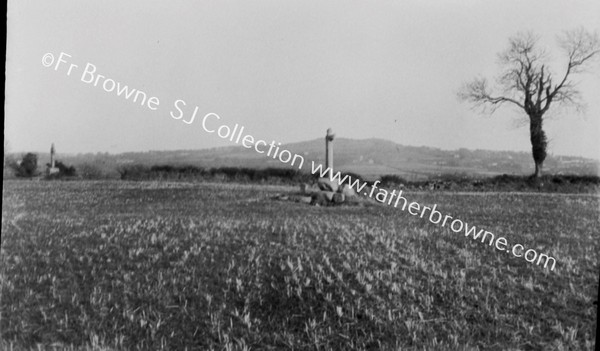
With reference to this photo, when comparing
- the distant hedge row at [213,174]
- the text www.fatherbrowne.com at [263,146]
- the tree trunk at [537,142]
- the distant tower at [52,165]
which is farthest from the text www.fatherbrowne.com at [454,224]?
the distant tower at [52,165]

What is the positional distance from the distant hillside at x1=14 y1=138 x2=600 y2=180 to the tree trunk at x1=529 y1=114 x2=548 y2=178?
31 mm

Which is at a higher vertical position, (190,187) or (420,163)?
(420,163)

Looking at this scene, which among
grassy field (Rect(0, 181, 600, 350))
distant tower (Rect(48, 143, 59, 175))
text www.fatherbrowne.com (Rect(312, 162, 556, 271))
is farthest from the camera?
distant tower (Rect(48, 143, 59, 175))

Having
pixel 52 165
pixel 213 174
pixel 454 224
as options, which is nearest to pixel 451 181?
pixel 454 224

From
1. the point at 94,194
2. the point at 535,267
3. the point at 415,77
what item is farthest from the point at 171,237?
the point at 535,267

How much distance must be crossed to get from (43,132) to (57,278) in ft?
2.53

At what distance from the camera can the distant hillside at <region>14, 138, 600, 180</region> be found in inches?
88.0

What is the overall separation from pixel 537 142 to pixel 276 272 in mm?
1421

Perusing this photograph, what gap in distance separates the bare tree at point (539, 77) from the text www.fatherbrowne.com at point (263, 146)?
1.34ft

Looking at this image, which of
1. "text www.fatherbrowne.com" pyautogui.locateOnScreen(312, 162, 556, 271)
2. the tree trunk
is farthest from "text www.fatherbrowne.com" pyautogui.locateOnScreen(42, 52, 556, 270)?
the tree trunk

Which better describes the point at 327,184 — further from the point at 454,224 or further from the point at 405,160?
the point at 454,224

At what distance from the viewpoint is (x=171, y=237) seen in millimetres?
2316

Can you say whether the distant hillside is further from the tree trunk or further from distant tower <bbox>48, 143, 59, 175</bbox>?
distant tower <bbox>48, 143, 59, 175</bbox>

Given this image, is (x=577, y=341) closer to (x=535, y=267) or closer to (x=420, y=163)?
(x=535, y=267)
